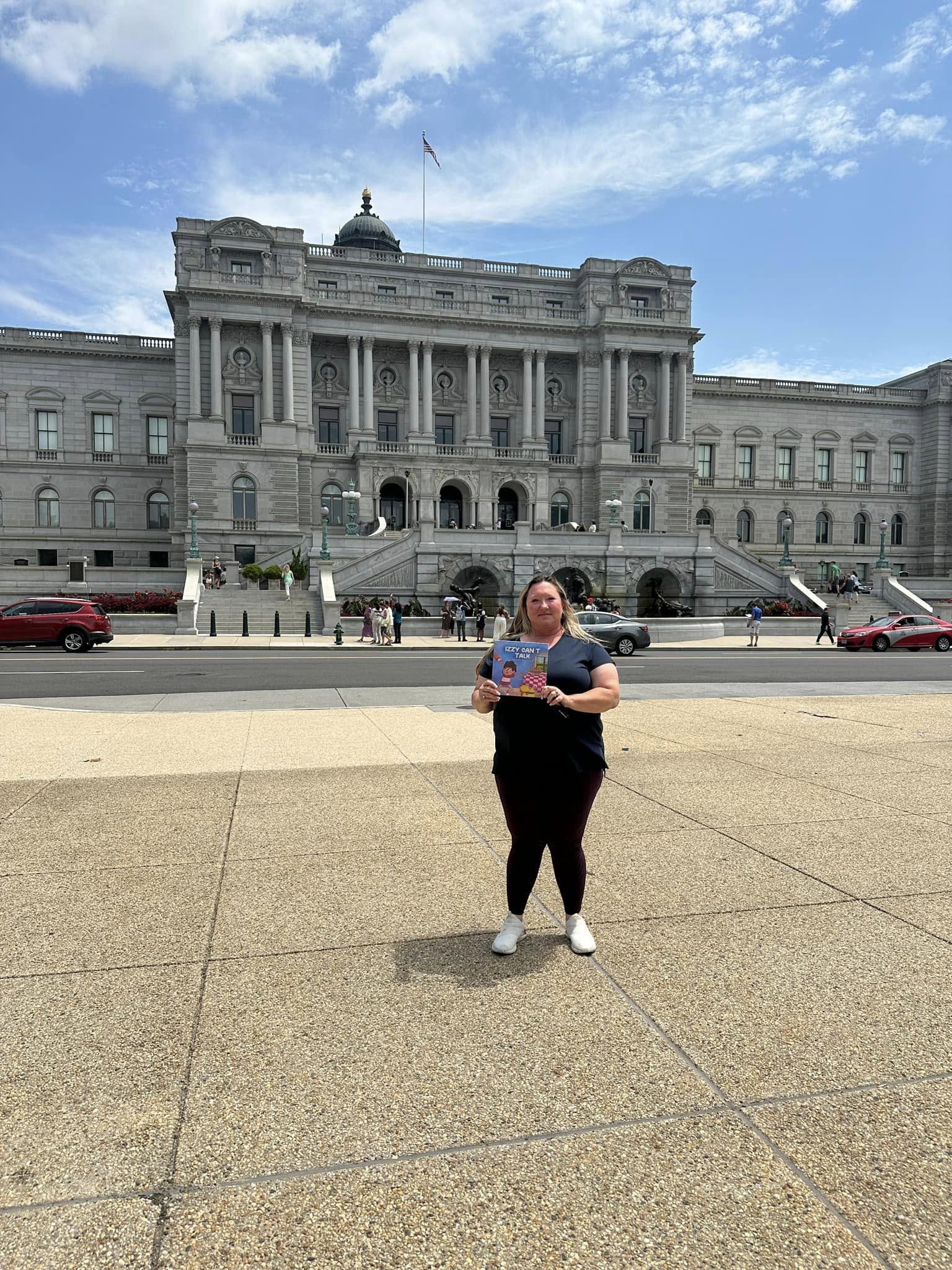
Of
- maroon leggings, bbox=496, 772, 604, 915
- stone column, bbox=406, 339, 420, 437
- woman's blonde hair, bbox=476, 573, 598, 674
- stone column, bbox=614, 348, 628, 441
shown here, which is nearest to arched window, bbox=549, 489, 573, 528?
stone column, bbox=614, 348, 628, 441

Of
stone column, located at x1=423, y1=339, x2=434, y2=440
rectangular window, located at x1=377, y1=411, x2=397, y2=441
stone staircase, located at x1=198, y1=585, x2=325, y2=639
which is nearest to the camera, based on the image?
stone staircase, located at x1=198, y1=585, x2=325, y2=639

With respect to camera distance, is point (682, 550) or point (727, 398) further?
point (727, 398)

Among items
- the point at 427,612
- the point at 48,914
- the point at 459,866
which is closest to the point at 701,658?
the point at 427,612

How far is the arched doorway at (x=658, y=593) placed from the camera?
43.1 meters

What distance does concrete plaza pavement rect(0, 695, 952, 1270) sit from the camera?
2.41 m

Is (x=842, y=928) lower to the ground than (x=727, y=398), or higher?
lower

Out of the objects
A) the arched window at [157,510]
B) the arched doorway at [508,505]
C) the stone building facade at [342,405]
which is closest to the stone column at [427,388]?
the stone building facade at [342,405]

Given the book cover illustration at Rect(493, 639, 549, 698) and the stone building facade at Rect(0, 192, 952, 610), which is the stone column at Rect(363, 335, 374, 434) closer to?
the stone building facade at Rect(0, 192, 952, 610)

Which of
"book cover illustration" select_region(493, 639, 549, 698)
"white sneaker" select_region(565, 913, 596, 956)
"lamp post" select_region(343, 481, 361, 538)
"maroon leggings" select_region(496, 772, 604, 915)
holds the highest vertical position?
"lamp post" select_region(343, 481, 361, 538)

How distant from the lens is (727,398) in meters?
66.8

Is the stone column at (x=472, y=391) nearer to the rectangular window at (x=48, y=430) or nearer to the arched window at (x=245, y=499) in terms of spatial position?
the arched window at (x=245, y=499)

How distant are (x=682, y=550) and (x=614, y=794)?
38207 mm

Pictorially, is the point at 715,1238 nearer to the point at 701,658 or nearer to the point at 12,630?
the point at 701,658

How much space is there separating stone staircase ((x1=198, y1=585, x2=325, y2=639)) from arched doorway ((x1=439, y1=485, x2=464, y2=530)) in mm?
20775
